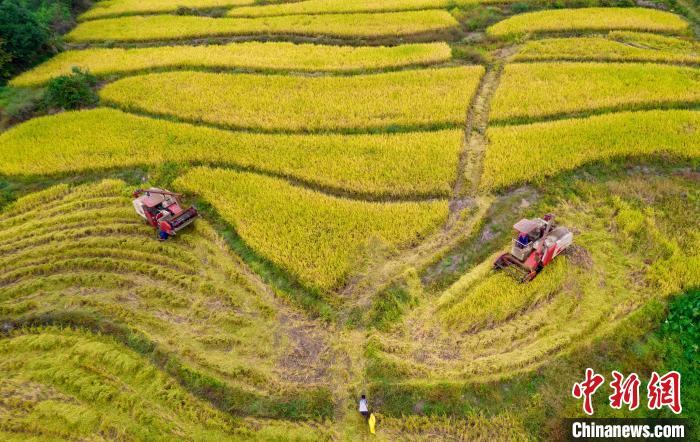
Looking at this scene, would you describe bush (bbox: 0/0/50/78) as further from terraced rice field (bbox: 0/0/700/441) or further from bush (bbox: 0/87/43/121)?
bush (bbox: 0/87/43/121)

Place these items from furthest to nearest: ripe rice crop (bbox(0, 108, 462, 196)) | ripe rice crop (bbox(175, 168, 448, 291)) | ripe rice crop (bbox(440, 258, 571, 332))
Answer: ripe rice crop (bbox(0, 108, 462, 196)) → ripe rice crop (bbox(175, 168, 448, 291)) → ripe rice crop (bbox(440, 258, 571, 332))

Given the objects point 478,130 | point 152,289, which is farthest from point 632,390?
point 152,289

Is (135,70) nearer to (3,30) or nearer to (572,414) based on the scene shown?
(3,30)

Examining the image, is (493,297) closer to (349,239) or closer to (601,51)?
(349,239)

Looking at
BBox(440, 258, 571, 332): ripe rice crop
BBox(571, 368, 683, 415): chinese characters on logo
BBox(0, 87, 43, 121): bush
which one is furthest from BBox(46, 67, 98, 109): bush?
BBox(571, 368, 683, 415): chinese characters on logo

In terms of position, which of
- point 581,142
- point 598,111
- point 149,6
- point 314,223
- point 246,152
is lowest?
point 314,223

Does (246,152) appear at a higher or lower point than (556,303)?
higher
